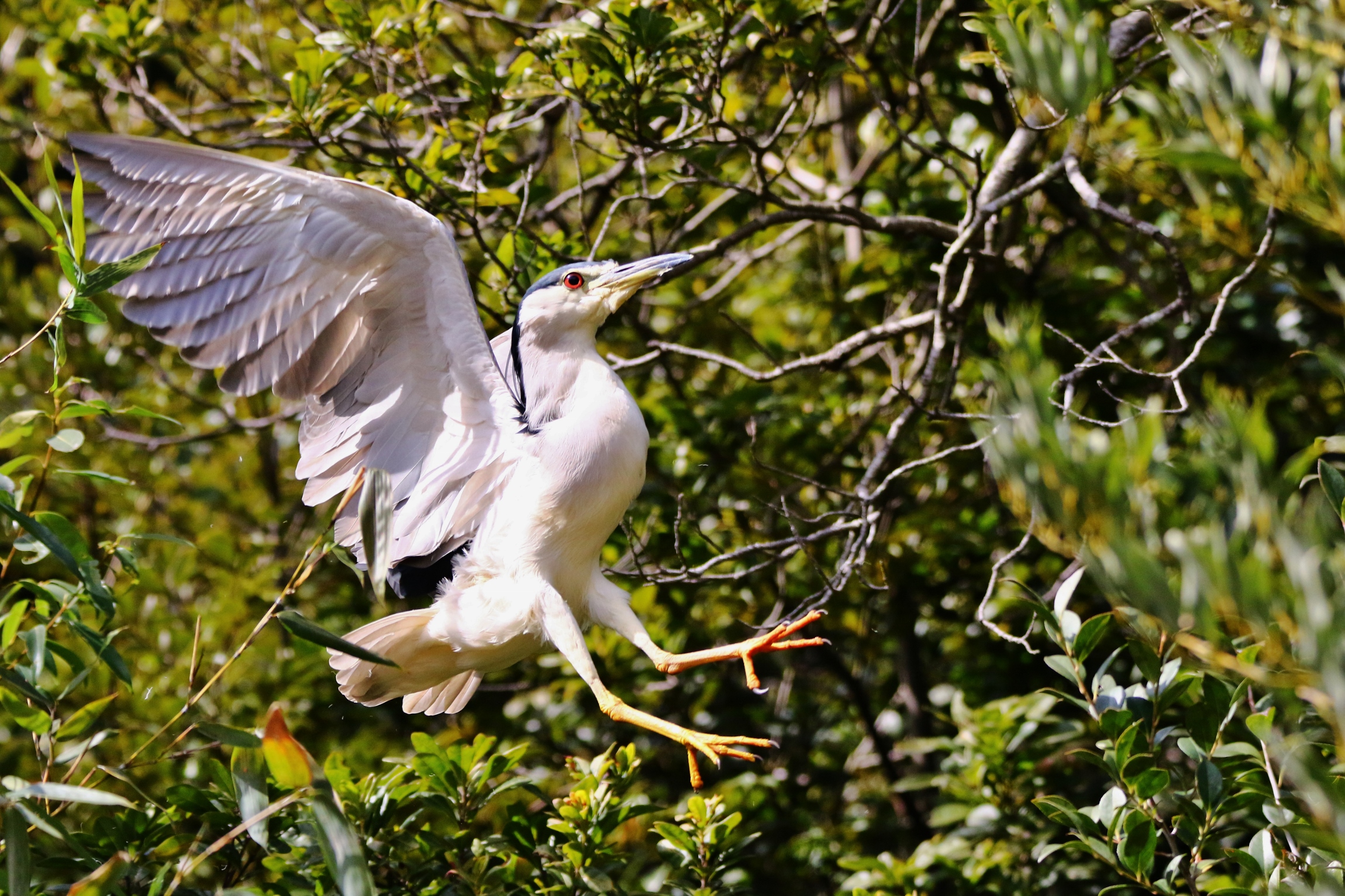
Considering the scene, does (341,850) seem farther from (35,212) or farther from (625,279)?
(625,279)

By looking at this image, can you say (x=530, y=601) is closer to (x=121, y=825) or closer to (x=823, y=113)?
(x=121, y=825)

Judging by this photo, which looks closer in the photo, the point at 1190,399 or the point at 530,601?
the point at 530,601

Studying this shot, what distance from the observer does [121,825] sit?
230cm

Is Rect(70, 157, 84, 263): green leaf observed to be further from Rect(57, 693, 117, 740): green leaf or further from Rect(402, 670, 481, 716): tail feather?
Rect(402, 670, 481, 716): tail feather

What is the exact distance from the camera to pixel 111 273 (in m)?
2.04

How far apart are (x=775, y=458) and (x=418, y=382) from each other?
139 cm

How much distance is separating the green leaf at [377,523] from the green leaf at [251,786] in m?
0.32

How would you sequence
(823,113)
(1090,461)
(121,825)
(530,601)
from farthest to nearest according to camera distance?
(823,113)
(530,601)
(121,825)
(1090,461)

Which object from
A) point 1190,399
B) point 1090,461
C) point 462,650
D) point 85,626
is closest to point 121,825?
point 85,626

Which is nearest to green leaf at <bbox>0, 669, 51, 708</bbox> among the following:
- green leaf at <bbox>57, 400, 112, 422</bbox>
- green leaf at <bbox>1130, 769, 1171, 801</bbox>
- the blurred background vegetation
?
the blurred background vegetation

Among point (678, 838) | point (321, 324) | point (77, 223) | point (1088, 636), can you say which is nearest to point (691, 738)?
point (678, 838)

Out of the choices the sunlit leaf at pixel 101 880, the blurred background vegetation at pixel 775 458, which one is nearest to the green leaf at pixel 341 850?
the blurred background vegetation at pixel 775 458

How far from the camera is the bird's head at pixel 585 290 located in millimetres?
2852

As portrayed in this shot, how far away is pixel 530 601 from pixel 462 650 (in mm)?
209
